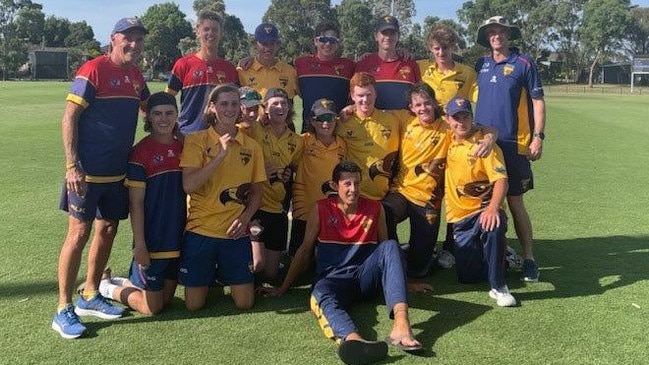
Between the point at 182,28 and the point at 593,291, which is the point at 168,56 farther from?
the point at 593,291

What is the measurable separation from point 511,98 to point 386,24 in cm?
157

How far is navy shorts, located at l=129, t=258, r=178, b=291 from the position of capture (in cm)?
477

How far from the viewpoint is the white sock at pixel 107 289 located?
199 inches

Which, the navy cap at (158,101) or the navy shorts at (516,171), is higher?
the navy cap at (158,101)

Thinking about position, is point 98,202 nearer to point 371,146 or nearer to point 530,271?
point 371,146

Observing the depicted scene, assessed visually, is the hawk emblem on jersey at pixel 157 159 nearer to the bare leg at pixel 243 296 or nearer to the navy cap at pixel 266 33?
the bare leg at pixel 243 296

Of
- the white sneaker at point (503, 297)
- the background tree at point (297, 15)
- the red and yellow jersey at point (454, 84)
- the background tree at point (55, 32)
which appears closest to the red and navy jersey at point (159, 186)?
the white sneaker at point (503, 297)

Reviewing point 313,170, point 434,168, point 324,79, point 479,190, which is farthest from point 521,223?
point 324,79

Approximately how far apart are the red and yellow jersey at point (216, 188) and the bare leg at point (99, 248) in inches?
25.9

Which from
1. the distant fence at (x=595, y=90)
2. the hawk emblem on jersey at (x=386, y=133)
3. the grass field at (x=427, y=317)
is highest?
the distant fence at (x=595, y=90)

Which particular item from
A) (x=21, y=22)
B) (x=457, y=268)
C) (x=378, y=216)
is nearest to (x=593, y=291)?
(x=457, y=268)

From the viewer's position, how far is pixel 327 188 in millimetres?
5664

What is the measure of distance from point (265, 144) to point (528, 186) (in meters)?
2.65

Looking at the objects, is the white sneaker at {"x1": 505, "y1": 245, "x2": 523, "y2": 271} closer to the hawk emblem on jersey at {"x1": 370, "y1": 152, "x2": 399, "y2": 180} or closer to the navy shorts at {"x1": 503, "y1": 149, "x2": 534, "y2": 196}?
the navy shorts at {"x1": 503, "y1": 149, "x2": 534, "y2": 196}
